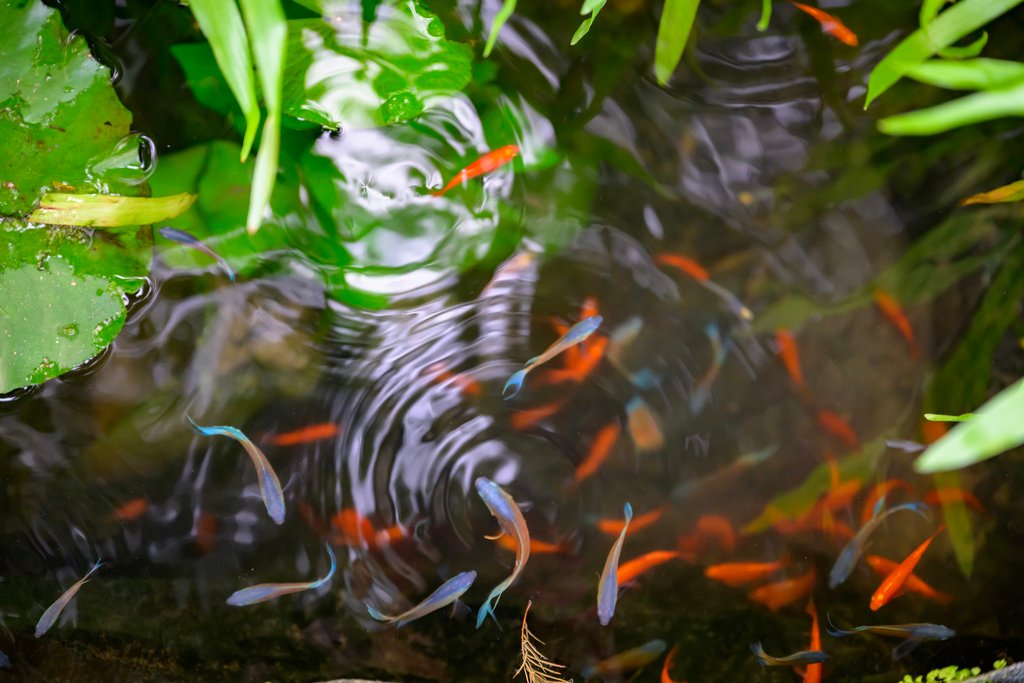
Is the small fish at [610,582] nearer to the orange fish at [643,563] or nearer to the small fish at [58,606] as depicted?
the orange fish at [643,563]

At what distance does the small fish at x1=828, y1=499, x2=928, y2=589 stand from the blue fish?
1.82ft

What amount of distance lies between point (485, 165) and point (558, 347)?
1.54 feet

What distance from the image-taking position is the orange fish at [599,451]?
174 cm

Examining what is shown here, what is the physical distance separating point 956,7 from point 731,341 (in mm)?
817

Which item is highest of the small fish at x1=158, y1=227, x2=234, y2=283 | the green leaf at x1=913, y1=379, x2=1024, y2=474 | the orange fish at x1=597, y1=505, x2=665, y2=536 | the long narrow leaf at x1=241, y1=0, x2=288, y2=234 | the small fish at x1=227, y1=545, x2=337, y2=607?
the long narrow leaf at x1=241, y1=0, x2=288, y2=234

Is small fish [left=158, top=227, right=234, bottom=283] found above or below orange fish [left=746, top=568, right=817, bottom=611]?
above

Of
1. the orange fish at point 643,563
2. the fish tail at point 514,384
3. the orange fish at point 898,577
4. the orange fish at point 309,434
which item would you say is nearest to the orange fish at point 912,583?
the orange fish at point 898,577

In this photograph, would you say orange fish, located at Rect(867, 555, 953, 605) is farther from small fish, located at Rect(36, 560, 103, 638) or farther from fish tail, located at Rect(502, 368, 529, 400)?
small fish, located at Rect(36, 560, 103, 638)

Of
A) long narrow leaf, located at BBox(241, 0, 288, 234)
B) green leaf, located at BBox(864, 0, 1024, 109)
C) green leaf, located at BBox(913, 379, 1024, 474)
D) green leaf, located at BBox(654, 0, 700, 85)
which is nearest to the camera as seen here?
green leaf, located at BBox(913, 379, 1024, 474)

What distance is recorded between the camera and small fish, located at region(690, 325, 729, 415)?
1.75 meters

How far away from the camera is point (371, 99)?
1.57 m

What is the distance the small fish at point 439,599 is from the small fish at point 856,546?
932mm

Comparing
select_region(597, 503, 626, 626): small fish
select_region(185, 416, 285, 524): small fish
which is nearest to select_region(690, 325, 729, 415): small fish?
select_region(597, 503, 626, 626): small fish

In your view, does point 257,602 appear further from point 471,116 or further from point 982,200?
point 982,200
